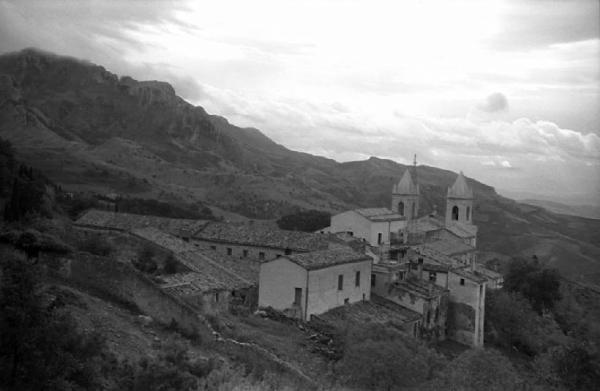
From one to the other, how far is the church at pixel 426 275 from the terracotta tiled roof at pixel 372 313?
934 mm

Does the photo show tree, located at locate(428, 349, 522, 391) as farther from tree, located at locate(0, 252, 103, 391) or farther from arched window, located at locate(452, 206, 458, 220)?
arched window, located at locate(452, 206, 458, 220)

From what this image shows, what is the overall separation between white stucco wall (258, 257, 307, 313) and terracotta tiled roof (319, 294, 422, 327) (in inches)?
74.0

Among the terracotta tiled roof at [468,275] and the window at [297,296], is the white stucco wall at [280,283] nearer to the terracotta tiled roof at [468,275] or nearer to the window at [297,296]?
the window at [297,296]

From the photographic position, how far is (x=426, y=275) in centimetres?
3781

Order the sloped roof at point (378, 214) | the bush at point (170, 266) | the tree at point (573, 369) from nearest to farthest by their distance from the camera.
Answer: the tree at point (573, 369) < the bush at point (170, 266) < the sloped roof at point (378, 214)

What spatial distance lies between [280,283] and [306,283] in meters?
1.46

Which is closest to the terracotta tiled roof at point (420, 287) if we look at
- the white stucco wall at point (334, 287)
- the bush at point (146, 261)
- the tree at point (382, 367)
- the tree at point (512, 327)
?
the white stucco wall at point (334, 287)

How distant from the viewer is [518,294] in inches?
1718

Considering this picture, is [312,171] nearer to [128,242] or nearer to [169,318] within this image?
[128,242]

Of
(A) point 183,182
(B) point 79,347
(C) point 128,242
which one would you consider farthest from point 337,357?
(A) point 183,182

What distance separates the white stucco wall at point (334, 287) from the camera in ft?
95.3

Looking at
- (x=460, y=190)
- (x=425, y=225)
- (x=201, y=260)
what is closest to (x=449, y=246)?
(x=425, y=225)

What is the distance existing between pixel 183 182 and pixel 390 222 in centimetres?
6388

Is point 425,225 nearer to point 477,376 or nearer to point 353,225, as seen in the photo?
point 353,225
